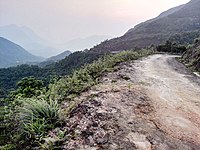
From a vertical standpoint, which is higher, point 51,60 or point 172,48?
point 172,48

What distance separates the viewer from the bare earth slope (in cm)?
617

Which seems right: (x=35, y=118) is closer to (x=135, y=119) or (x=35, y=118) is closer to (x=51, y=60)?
(x=135, y=119)

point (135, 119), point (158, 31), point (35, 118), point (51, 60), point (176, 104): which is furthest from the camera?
point (51, 60)

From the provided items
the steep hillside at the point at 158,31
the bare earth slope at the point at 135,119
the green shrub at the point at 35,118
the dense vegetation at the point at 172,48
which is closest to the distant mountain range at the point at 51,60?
the steep hillside at the point at 158,31

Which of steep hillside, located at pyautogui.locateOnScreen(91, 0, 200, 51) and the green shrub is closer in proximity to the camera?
the green shrub

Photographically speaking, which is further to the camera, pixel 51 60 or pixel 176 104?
pixel 51 60

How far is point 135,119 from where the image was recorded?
7.23 m

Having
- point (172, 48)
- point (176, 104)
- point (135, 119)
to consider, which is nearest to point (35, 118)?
point (135, 119)

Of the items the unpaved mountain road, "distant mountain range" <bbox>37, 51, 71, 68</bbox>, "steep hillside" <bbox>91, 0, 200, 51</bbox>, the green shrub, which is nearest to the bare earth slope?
the unpaved mountain road

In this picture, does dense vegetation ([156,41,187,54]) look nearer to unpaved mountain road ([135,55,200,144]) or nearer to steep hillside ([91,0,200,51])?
unpaved mountain road ([135,55,200,144])

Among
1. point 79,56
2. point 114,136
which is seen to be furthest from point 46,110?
point 79,56

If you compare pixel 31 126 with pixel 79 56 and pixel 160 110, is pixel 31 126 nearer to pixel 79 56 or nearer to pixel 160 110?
pixel 160 110

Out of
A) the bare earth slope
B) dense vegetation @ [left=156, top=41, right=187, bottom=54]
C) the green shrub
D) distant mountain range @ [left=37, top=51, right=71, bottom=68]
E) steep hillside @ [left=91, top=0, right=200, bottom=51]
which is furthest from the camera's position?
distant mountain range @ [left=37, top=51, right=71, bottom=68]

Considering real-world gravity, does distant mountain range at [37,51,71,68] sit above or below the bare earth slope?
below
